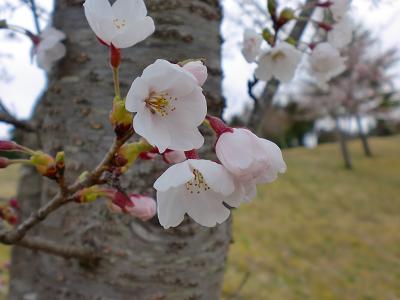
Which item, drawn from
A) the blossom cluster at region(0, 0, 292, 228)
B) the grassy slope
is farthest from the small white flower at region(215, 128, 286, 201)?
the grassy slope

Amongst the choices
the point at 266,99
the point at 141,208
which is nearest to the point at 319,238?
the point at 266,99

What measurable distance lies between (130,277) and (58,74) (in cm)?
63

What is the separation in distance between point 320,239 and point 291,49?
6453 mm

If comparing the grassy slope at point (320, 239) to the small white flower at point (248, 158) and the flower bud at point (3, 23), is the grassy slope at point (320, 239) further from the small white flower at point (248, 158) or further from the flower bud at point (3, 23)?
the small white flower at point (248, 158)

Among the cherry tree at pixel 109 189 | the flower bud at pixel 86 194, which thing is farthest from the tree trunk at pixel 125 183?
the flower bud at pixel 86 194

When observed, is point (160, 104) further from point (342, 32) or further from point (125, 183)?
point (342, 32)

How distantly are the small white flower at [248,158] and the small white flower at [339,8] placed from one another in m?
0.82

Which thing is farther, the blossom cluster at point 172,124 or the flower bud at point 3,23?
the flower bud at point 3,23

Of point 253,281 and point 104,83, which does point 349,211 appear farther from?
point 104,83

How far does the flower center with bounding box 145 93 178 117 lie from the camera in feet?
1.81

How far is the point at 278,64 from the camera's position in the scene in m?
1.16

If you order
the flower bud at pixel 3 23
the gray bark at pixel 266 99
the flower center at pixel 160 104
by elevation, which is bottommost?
the gray bark at pixel 266 99

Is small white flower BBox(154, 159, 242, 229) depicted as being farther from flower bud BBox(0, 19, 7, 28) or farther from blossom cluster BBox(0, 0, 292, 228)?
flower bud BBox(0, 19, 7, 28)

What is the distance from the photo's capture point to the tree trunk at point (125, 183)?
3.38ft
